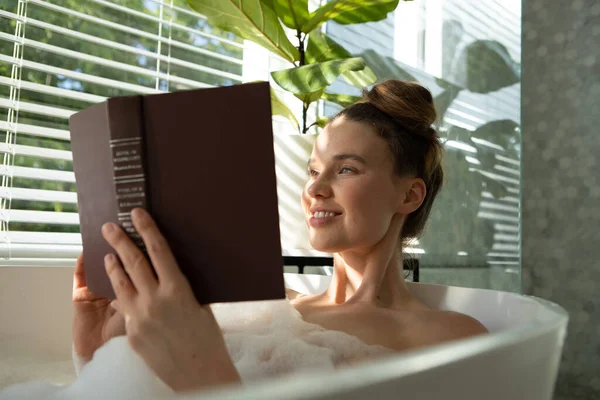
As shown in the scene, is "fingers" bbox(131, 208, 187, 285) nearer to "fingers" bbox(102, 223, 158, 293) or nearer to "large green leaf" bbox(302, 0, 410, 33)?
"fingers" bbox(102, 223, 158, 293)

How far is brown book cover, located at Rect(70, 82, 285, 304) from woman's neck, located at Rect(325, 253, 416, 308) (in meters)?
0.61

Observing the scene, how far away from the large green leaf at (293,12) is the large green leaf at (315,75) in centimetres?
26

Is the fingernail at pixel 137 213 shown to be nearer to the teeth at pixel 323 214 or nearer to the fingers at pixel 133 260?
the fingers at pixel 133 260

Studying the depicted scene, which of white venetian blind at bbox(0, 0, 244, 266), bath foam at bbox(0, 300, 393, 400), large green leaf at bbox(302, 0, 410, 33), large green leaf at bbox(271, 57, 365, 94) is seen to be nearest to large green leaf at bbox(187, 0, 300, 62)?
large green leaf at bbox(302, 0, 410, 33)

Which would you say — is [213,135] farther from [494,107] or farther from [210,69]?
[210,69]

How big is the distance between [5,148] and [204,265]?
1.34 metres

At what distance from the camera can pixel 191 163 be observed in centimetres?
67

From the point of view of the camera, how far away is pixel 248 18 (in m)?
1.84

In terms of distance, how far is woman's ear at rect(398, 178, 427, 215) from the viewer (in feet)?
4.28

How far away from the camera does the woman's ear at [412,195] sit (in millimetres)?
1304

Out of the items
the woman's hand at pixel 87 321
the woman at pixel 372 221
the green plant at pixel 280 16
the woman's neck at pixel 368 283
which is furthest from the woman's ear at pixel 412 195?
the woman's hand at pixel 87 321

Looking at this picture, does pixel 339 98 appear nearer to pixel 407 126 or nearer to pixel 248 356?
pixel 407 126

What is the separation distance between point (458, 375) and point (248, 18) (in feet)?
5.12

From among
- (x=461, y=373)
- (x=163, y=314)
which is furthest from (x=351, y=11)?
(x=461, y=373)
